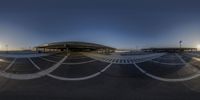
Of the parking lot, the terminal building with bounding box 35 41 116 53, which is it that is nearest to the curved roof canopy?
the terminal building with bounding box 35 41 116 53

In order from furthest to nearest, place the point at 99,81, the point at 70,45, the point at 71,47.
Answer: the point at 71,47 → the point at 70,45 → the point at 99,81

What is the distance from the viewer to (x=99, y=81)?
25.8 ft

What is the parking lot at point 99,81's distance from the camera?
6.24m

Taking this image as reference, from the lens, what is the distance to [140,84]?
7.40m

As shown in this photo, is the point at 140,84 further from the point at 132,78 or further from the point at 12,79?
the point at 12,79

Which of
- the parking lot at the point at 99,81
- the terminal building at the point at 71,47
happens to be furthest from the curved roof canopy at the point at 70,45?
the parking lot at the point at 99,81

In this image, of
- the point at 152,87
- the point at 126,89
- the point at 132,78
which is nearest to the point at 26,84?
the point at 126,89

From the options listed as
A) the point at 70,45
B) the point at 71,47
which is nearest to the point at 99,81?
the point at 70,45

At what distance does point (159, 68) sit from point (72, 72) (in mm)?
5481

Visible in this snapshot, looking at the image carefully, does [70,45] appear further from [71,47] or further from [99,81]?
[99,81]

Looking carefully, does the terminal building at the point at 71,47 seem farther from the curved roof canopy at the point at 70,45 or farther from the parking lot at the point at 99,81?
the parking lot at the point at 99,81

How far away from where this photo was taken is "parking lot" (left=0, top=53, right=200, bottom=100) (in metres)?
6.24

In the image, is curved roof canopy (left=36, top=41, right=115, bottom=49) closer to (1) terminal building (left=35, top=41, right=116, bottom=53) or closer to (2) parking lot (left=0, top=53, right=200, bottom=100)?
(1) terminal building (left=35, top=41, right=116, bottom=53)

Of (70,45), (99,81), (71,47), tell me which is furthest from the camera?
(71,47)
